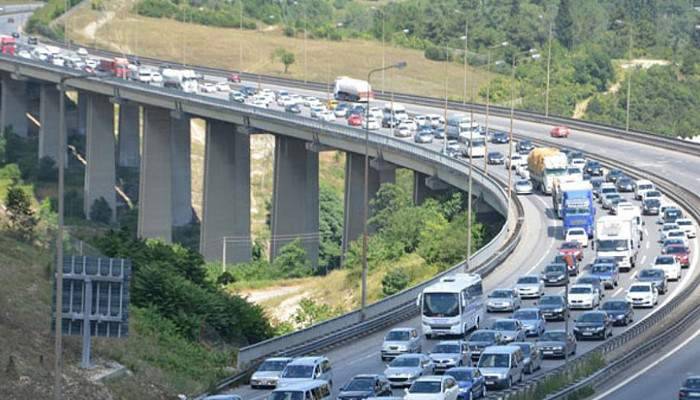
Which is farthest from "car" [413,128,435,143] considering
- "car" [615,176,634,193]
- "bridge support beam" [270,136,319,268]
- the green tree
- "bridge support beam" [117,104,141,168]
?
the green tree

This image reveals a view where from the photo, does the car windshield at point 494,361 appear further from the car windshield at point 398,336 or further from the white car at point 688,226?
the white car at point 688,226

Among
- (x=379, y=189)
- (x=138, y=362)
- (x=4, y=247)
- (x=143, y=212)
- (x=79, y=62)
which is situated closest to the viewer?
(x=138, y=362)

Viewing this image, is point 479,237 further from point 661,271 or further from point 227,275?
point 661,271

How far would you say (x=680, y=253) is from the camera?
8156 centimetres

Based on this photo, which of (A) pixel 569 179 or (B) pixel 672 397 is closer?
(B) pixel 672 397

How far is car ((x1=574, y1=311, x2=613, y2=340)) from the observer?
63.1 metres

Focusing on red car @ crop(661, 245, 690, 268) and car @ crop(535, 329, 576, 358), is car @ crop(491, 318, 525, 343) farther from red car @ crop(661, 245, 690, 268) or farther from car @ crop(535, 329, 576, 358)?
red car @ crop(661, 245, 690, 268)

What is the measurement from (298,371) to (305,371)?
0.27 metres

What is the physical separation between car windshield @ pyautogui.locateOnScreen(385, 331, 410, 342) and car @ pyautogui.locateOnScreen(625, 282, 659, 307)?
539 inches

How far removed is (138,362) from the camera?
2200 inches

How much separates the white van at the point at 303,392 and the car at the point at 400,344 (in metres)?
11.1

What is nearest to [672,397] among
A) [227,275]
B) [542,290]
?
[542,290]

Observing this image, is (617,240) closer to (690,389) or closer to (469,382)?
(690,389)

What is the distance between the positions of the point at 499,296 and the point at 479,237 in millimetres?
31336
